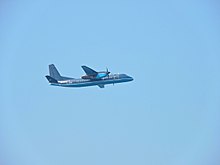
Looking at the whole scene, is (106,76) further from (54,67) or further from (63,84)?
(54,67)

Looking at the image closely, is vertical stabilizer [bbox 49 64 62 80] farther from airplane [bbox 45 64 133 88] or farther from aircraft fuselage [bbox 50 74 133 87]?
aircraft fuselage [bbox 50 74 133 87]

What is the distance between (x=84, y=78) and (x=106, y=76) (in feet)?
21.1

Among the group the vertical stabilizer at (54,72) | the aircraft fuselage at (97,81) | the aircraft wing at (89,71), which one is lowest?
the aircraft fuselage at (97,81)

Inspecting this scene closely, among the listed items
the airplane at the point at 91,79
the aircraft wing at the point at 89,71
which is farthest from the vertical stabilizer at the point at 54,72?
the aircraft wing at the point at 89,71

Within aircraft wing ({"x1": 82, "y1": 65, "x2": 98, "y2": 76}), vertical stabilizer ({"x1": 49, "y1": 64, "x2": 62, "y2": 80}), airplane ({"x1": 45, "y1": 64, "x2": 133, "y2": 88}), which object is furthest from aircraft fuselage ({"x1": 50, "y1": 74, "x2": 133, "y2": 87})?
vertical stabilizer ({"x1": 49, "y1": 64, "x2": 62, "y2": 80})

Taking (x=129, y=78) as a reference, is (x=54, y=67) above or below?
above

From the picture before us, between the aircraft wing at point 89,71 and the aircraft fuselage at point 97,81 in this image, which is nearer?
the aircraft wing at point 89,71

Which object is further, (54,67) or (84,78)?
(54,67)

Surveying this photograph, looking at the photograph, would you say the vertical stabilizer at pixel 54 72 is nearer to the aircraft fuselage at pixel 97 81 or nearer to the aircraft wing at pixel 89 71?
the aircraft fuselage at pixel 97 81

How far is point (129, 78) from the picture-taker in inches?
4385

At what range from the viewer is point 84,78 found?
10850 centimetres

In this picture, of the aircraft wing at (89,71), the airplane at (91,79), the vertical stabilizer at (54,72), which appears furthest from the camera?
the vertical stabilizer at (54,72)

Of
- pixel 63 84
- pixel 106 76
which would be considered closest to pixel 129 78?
pixel 106 76

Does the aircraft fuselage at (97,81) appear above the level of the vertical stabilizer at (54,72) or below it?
below
